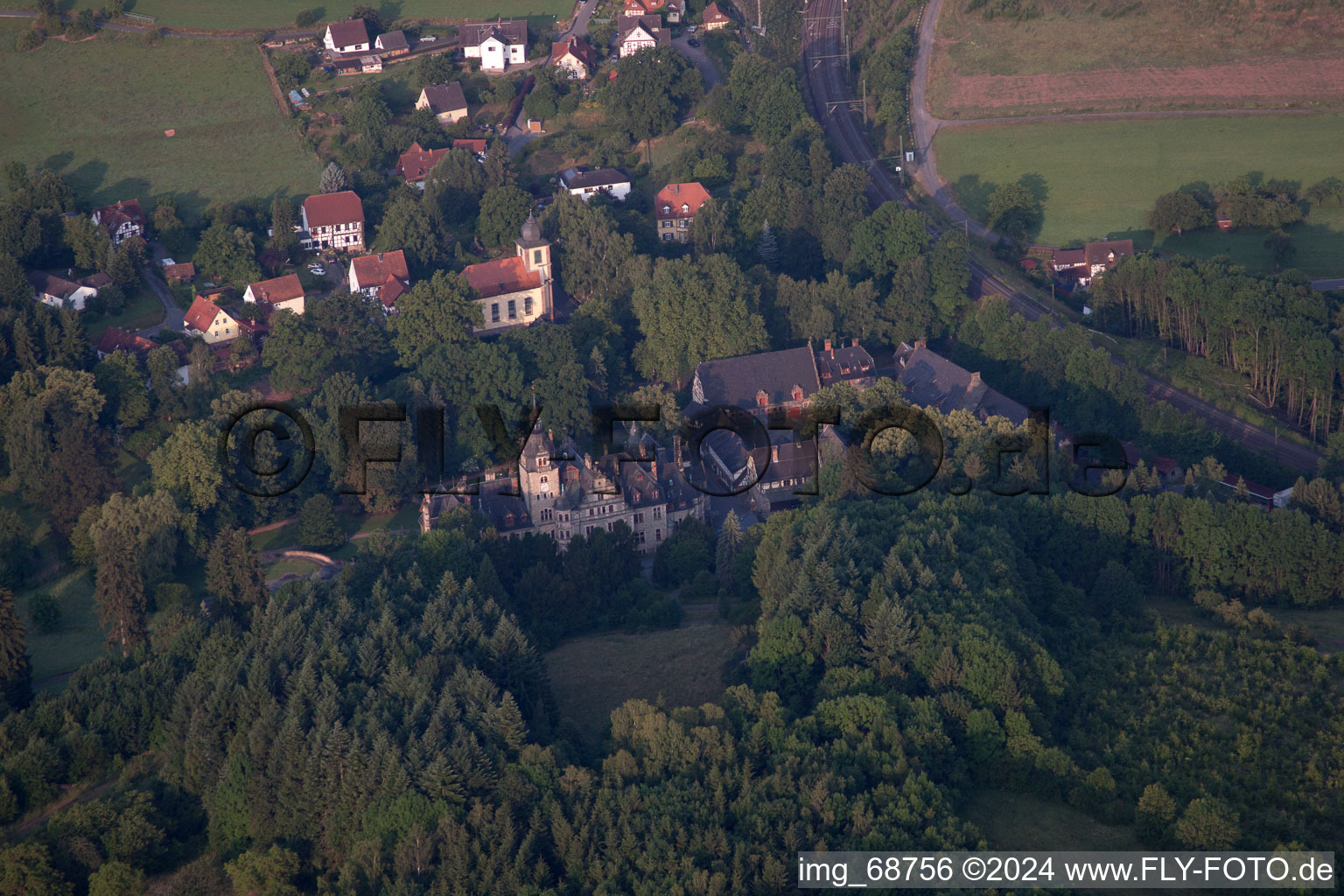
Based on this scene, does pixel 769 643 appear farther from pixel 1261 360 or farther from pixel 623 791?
pixel 1261 360

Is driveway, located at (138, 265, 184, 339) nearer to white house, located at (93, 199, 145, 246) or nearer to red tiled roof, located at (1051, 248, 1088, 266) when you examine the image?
white house, located at (93, 199, 145, 246)

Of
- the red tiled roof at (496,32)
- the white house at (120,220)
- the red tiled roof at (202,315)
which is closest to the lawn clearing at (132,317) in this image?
the red tiled roof at (202,315)

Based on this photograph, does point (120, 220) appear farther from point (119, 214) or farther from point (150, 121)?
point (150, 121)

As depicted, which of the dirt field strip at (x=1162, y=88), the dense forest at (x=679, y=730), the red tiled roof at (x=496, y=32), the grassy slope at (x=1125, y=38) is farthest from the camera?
the red tiled roof at (x=496, y=32)

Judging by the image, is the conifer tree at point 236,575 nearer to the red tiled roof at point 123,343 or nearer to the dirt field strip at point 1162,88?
the red tiled roof at point 123,343

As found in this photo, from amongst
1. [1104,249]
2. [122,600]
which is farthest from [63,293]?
[1104,249]
